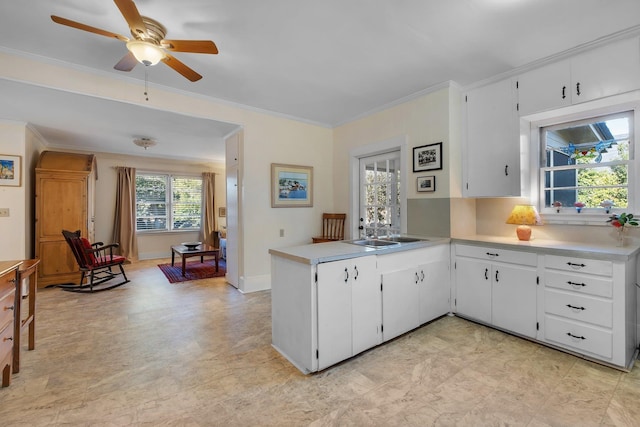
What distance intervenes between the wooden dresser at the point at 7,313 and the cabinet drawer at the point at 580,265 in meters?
4.00

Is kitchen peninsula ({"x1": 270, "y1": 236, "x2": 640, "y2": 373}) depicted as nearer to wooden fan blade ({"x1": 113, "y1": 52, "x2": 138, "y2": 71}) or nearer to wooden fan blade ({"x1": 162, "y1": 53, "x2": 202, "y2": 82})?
wooden fan blade ({"x1": 162, "y1": 53, "x2": 202, "y2": 82})

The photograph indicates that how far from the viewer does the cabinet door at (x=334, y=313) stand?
2059 mm

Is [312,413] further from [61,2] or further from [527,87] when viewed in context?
[527,87]

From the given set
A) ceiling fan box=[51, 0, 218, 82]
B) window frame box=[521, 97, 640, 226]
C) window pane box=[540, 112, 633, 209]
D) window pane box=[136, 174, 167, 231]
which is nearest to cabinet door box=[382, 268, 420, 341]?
window frame box=[521, 97, 640, 226]

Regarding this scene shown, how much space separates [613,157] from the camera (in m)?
2.70

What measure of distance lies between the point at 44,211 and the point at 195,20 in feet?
14.3

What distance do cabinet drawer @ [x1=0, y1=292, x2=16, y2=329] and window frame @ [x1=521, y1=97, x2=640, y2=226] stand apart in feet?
15.0

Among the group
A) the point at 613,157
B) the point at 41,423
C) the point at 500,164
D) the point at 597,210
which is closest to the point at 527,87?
the point at 500,164

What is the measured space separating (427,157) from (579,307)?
199cm

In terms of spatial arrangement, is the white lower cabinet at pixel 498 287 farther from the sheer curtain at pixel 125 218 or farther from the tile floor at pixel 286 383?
the sheer curtain at pixel 125 218

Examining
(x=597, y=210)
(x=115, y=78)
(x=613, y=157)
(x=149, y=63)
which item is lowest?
(x=597, y=210)

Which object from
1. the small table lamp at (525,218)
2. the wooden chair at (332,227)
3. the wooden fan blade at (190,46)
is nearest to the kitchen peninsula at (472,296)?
the small table lamp at (525,218)

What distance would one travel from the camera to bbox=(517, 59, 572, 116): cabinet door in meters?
2.64

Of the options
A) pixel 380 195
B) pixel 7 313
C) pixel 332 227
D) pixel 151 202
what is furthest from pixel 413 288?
pixel 151 202
